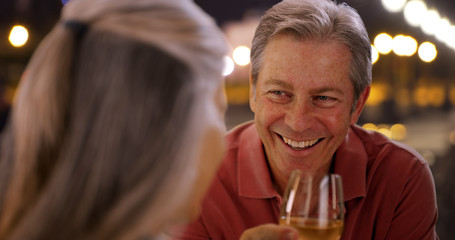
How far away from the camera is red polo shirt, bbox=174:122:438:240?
5.59 feet

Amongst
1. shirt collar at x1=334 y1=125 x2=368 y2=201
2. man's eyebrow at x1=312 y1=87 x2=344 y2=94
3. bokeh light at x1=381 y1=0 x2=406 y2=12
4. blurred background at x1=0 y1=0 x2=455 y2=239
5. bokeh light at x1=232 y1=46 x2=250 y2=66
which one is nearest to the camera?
man's eyebrow at x1=312 y1=87 x2=344 y2=94

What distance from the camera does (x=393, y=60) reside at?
9.41 metres

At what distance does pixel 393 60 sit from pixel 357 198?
8.23 meters

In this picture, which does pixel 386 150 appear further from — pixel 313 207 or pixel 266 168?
pixel 313 207

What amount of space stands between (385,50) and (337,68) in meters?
4.30

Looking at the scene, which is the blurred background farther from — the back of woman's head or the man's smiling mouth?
the back of woman's head

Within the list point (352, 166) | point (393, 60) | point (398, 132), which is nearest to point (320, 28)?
point (352, 166)

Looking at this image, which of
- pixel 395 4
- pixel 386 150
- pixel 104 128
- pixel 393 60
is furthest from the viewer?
pixel 393 60

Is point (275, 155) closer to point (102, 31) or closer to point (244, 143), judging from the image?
point (244, 143)

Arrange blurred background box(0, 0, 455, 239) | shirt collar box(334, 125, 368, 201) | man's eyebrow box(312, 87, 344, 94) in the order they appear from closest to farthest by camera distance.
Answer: man's eyebrow box(312, 87, 344, 94) → shirt collar box(334, 125, 368, 201) → blurred background box(0, 0, 455, 239)

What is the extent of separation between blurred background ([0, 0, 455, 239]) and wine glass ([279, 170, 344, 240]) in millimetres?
969

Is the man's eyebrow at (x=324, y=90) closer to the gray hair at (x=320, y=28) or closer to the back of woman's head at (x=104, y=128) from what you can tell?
the gray hair at (x=320, y=28)

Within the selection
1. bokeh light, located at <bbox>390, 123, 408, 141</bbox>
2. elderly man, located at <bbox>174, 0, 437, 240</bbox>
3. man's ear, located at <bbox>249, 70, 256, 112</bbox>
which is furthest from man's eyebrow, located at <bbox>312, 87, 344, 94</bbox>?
bokeh light, located at <bbox>390, 123, 408, 141</bbox>

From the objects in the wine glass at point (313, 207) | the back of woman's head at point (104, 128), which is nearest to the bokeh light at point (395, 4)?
the wine glass at point (313, 207)
